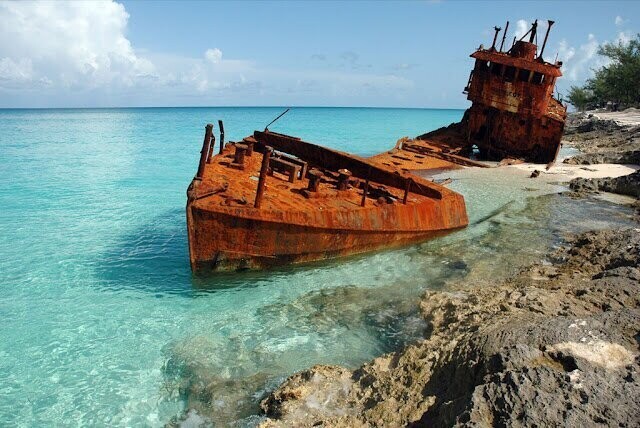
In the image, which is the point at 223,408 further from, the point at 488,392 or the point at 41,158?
the point at 41,158

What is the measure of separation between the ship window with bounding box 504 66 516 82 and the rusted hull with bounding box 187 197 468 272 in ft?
41.8

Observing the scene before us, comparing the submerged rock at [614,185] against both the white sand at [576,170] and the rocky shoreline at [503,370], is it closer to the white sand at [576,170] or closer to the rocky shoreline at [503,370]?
the white sand at [576,170]

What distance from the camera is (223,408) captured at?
4.41 metres

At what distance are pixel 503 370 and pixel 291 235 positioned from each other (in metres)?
4.19

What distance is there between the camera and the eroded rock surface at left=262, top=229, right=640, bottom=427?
3.03m

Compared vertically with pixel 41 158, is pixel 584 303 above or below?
above

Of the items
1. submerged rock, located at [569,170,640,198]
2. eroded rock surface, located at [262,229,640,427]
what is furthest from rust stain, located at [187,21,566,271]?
submerged rock, located at [569,170,640,198]

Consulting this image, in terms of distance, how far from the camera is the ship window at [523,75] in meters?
18.7

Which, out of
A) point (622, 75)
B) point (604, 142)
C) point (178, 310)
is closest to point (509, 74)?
point (604, 142)

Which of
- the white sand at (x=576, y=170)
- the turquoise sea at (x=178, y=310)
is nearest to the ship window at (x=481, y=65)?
the white sand at (x=576, y=170)

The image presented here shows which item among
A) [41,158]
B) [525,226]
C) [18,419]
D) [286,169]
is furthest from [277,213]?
[41,158]

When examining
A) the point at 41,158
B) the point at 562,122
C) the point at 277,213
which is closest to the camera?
the point at 277,213

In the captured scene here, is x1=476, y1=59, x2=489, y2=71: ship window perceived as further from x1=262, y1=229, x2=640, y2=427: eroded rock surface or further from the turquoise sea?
x1=262, y1=229, x2=640, y2=427: eroded rock surface

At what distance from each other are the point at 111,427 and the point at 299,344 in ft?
7.28
